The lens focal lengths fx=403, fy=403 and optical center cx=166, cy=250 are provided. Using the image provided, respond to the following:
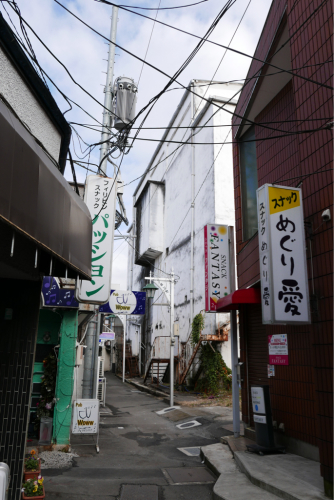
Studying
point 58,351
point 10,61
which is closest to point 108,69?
point 10,61

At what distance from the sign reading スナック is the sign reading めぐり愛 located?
2364 mm

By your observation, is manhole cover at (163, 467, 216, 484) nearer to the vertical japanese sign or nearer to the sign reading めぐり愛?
the sign reading めぐり愛

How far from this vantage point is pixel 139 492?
678cm

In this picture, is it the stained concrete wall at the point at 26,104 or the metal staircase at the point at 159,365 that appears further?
the metal staircase at the point at 159,365

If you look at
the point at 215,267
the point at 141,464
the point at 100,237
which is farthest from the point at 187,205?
the point at 141,464

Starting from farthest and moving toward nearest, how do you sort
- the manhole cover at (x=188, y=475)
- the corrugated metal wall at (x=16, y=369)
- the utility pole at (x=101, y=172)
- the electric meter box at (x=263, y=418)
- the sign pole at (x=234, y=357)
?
1. the utility pole at (x=101, y=172)
2. the sign pole at (x=234, y=357)
3. the electric meter box at (x=263, y=418)
4. the manhole cover at (x=188, y=475)
5. the corrugated metal wall at (x=16, y=369)

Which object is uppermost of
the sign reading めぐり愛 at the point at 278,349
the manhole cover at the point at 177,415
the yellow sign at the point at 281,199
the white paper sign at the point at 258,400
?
the yellow sign at the point at 281,199

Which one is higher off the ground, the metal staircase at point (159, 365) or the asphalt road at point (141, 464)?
the metal staircase at point (159, 365)

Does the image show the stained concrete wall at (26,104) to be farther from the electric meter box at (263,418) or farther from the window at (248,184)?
the electric meter box at (263,418)

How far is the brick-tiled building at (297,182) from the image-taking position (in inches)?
237

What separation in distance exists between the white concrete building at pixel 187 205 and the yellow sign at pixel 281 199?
10.0 meters

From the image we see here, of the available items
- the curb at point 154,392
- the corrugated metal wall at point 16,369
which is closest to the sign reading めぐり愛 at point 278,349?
the corrugated metal wall at point 16,369

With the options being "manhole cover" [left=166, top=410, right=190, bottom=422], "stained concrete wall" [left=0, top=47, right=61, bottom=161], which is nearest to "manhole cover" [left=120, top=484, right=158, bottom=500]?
"stained concrete wall" [left=0, top=47, right=61, bottom=161]

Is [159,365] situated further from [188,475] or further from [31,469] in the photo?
[31,469]
